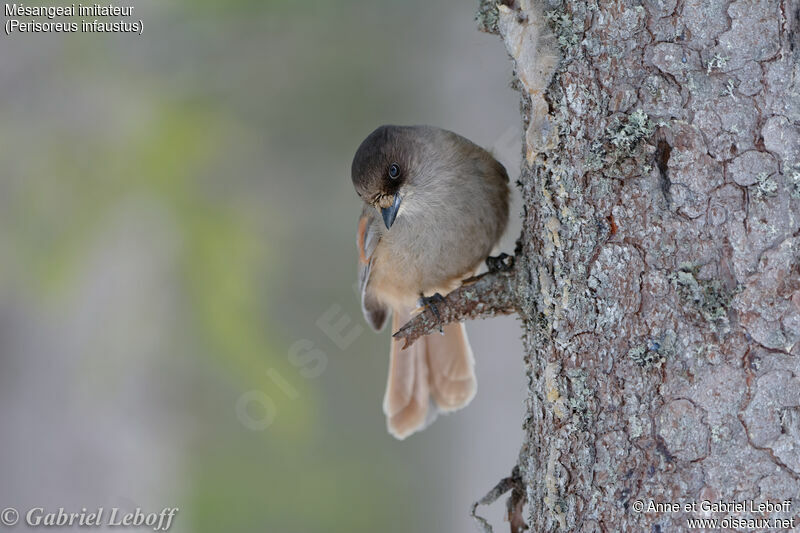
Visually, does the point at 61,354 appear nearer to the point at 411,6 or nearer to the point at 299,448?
the point at 299,448

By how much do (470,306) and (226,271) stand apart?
1906mm

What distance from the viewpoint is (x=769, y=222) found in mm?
2135

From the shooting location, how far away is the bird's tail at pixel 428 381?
4.11 m

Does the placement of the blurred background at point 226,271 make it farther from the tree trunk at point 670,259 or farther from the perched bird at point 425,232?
the tree trunk at point 670,259

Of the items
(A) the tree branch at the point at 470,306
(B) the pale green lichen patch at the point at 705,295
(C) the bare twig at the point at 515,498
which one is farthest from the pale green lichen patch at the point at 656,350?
(C) the bare twig at the point at 515,498

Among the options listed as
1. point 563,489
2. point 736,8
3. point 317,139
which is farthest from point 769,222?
point 317,139

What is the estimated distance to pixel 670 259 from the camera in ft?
7.29

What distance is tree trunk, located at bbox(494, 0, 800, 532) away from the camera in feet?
6.93

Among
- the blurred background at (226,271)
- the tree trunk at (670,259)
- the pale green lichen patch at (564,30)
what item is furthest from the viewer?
the blurred background at (226,271)

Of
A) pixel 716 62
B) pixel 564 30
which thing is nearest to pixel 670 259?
pixel 716 62

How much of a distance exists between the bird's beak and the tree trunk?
1.36m

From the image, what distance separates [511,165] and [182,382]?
8.75 feet

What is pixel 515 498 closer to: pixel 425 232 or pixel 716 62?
pixel 425 232

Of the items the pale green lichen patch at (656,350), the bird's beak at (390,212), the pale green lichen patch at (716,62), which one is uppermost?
the bird's beak at (390,212)
